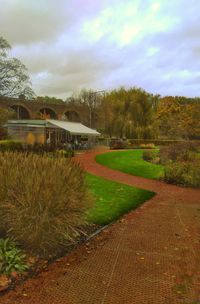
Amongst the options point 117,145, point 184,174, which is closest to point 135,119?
point 117,145

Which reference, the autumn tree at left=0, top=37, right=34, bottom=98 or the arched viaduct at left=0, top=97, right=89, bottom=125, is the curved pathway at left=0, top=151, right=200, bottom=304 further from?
the arched viaduct at left=0, top=97, right=89, bottom=125

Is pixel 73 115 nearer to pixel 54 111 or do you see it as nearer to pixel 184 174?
pixel 54 111

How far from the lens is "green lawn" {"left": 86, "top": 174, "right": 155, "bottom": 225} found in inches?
304

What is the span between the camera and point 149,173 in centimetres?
1684

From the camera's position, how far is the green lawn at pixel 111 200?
25.3 ft

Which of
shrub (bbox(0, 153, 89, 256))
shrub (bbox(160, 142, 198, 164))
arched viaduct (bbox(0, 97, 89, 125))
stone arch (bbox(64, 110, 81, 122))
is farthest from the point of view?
stone arch (bbox(64, 110, 81, 122))

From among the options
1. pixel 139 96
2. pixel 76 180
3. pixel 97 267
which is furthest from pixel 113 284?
pixel 139 96

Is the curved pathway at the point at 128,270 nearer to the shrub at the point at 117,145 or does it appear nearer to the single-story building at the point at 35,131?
the single-story building at the point at 35,131

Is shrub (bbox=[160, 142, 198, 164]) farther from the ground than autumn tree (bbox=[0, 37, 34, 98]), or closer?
closer

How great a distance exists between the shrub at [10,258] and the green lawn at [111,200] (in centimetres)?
169

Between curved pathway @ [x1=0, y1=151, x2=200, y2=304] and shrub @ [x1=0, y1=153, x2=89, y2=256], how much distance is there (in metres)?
0.41

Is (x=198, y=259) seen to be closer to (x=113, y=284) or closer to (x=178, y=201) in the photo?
(x=113, y=284)

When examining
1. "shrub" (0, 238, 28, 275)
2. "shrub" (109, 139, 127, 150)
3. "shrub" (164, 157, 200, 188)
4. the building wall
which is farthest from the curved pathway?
"shrub" (109, 139, 127, 150)

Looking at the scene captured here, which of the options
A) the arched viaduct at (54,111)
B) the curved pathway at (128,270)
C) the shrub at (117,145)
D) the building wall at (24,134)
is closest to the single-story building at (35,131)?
the building wall at (24,134)
